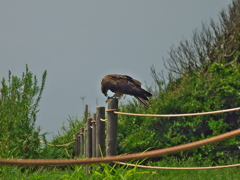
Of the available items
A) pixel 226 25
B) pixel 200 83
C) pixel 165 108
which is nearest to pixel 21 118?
pixel 165 108

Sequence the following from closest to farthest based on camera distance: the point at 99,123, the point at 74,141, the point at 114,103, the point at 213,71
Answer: the point at 114,103 < the point at 99,123 < the point at 213,71 < the point at 74,141

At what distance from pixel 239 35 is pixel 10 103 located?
314 inches

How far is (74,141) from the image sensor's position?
1032cm

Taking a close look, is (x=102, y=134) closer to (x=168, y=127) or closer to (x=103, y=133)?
(x=103, y=133)

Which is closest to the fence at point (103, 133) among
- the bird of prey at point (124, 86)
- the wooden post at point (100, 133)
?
the wooden post at point (100, 133)

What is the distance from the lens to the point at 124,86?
8477 mm

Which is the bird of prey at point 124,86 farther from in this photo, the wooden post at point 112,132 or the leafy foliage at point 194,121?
the wooden post at point 112,132

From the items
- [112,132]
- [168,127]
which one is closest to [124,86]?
[168,127]

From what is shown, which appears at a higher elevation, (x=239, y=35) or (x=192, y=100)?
(x=239, y=35)

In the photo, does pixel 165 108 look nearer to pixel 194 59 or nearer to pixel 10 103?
pixel 10 103

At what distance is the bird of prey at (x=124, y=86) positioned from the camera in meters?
8.19

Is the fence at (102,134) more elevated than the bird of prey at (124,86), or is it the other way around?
the bird of prey at (124,86)

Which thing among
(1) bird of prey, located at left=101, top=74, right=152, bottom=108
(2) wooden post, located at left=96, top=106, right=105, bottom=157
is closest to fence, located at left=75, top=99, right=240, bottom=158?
(2) wooden post, located at left=96, top=106, right=105, bottom=157

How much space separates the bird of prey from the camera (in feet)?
26.9
